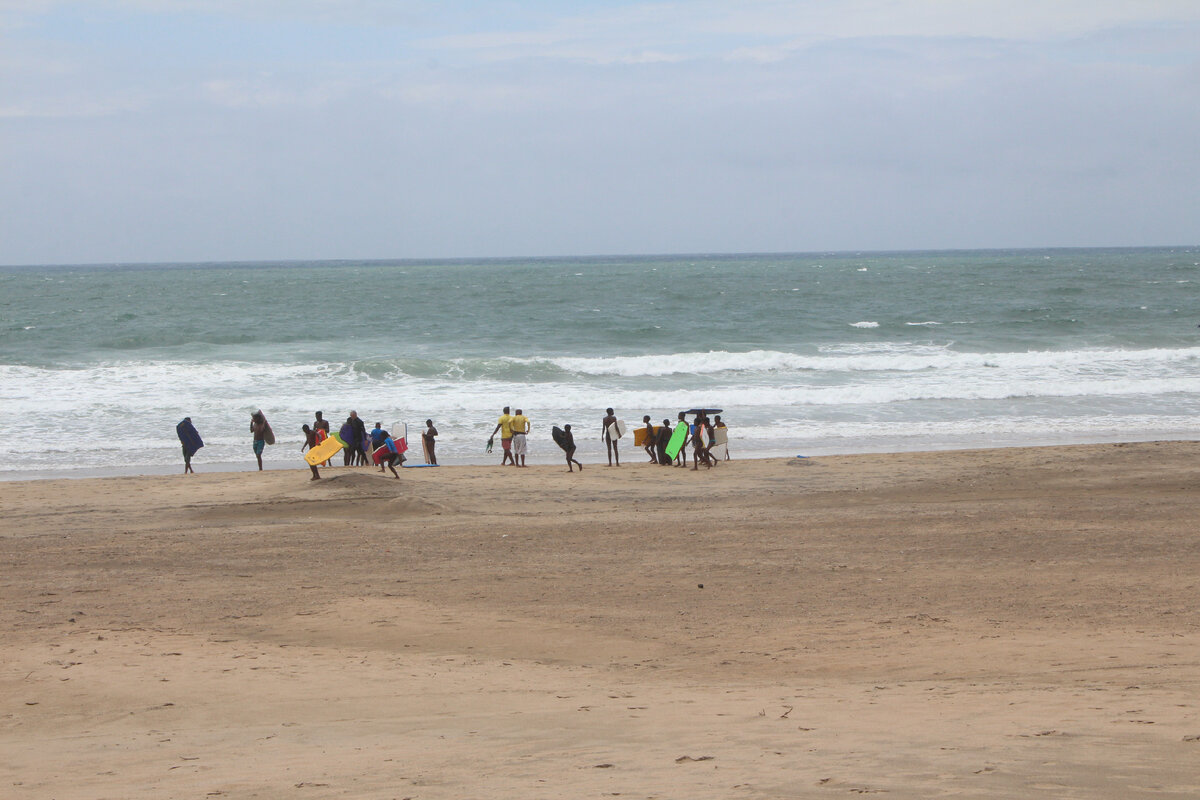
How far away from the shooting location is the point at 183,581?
10.9 m

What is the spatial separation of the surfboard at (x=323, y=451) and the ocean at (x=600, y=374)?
3302mm

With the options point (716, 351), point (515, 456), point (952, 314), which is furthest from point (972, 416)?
point (952, 314)

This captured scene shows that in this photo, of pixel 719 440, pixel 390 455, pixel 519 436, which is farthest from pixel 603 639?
pixel 719 440

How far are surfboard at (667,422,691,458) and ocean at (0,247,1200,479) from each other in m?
2.24

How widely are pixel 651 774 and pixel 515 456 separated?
14061mm

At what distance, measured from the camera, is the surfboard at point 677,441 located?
62.5 feet

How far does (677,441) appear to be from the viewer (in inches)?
750

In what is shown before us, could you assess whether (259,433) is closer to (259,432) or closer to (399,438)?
(259,432)

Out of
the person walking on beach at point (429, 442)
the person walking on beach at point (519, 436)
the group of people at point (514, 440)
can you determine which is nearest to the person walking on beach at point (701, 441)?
the group of people at point (514, 440)

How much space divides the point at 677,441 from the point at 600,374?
14.1 meters

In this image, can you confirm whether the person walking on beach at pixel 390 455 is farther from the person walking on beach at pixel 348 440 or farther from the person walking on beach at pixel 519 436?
the person walking on beach at pixel 519 436

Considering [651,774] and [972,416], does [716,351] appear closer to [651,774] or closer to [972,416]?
[972,416]

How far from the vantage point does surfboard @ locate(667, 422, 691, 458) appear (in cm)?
1905

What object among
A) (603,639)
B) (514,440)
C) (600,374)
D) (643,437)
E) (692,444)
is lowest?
(603,639)
